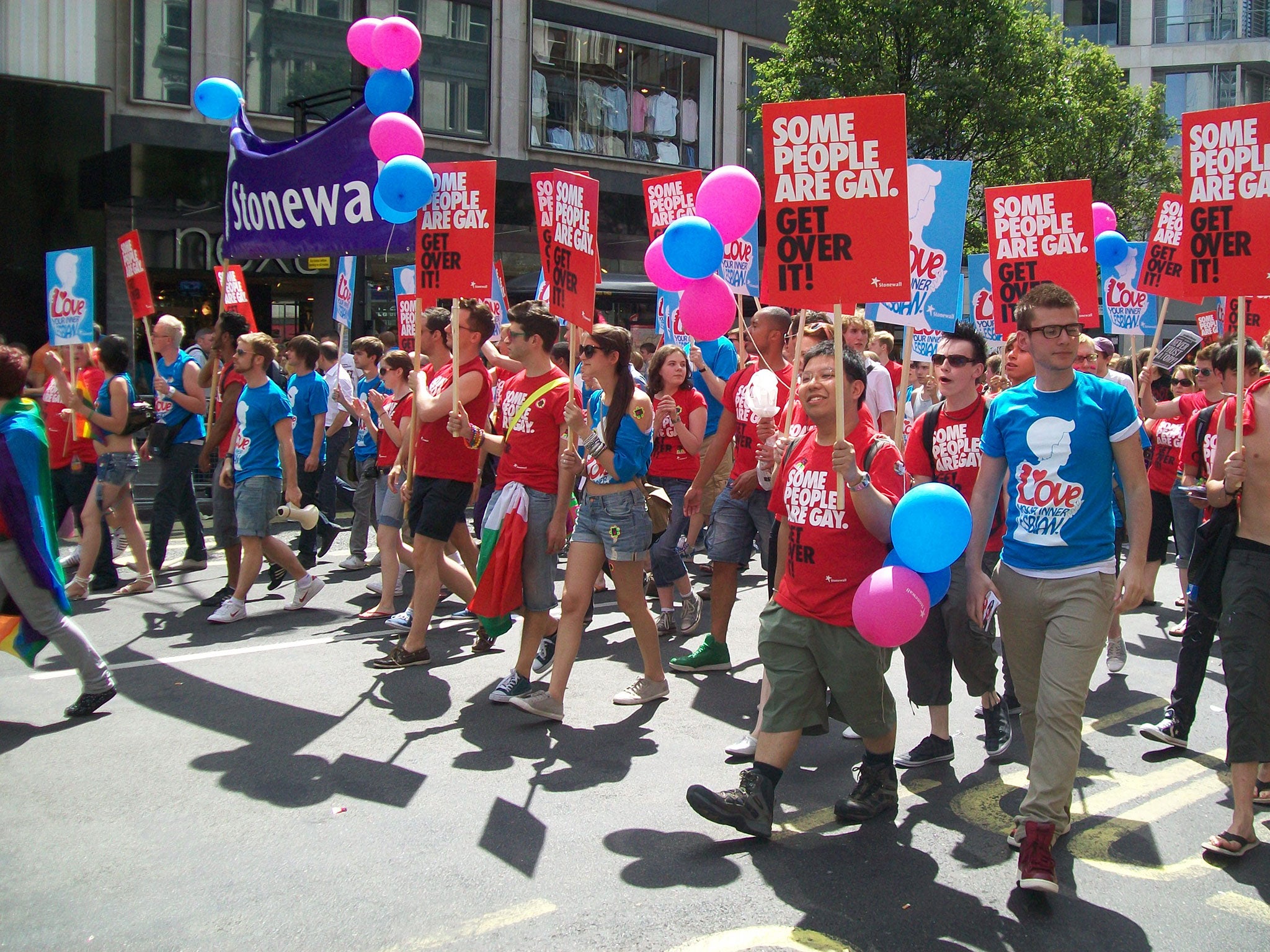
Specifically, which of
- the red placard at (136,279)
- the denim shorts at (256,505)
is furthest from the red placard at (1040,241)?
the red placard at (136,279)

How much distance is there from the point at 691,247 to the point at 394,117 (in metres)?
2.61

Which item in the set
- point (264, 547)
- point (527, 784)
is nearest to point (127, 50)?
point (264, 547)

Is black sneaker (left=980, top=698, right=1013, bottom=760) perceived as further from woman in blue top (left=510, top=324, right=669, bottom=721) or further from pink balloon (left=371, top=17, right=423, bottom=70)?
pink balloon (left=371, top=17, right=423, bottom=70)

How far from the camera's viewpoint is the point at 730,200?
18.5ft

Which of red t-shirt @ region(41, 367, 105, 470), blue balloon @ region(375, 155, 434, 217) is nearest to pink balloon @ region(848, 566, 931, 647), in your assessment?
blue balloon @ region(375, 155, 434, 217)

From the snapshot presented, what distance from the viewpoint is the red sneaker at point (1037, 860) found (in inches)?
149

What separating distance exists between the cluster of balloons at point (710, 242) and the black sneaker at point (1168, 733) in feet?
9.73

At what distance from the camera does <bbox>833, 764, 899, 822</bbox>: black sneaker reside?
4.46m

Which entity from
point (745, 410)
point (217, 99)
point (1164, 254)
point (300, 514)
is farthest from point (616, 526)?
point (1164, 254)

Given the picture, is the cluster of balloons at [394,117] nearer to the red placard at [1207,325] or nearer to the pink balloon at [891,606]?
the pink balloon at [891,606]

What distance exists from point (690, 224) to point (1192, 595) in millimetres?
2908

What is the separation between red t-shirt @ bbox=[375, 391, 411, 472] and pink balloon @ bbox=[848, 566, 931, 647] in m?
4.37

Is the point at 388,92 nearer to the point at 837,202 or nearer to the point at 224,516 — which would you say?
the point at 224,516

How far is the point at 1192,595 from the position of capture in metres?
5.17
